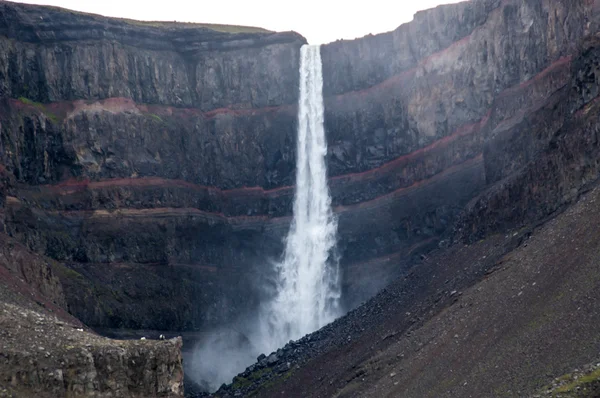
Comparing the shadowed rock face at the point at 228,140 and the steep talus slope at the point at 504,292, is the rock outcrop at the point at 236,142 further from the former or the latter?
the steep talus slope at the point at 504,292

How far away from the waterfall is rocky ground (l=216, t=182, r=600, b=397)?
48.8 ft

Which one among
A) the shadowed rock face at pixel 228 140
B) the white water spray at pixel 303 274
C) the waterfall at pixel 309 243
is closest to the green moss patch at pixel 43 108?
the shadowed rock face at pixel 228 140

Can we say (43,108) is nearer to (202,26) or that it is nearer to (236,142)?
(236,142)

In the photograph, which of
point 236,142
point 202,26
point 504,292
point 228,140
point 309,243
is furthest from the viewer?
point 202,26

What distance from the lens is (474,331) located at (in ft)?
166

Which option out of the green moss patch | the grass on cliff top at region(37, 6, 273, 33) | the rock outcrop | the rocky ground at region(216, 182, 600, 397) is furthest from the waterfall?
Result: the green moss patch

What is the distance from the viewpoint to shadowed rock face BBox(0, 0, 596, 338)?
7725 centimetres

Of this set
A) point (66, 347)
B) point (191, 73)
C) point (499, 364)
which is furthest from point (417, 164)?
point (66, 347)

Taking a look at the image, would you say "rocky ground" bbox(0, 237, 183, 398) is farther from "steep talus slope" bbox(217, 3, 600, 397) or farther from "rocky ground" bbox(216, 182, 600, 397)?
"rocky ground" bbox(216, 182, 600, 397)

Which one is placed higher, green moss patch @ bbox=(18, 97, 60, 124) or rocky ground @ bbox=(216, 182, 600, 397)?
green moss patch @ bbox=(18, 97, 60, 124)

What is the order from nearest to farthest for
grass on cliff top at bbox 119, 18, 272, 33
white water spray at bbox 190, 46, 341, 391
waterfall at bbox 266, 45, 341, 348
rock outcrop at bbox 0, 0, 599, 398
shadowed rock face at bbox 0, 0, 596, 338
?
rock outcrop at bbox 0, 0, 599, 398 < shadowed rock face at bbox 0, 0, 596, 338 < white water spray at bbox 190, 46, 341, 391 < waterfall at bbox 266, 45, 341, 348 < grass on cliff top at bbox 119, 18, 272, 33

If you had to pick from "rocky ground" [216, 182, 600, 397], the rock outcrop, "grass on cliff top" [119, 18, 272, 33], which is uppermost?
"grass on cliff top" [119, 18, 272, 33]

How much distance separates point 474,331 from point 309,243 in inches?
1652

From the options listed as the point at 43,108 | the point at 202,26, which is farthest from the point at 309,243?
the point at 43,108
